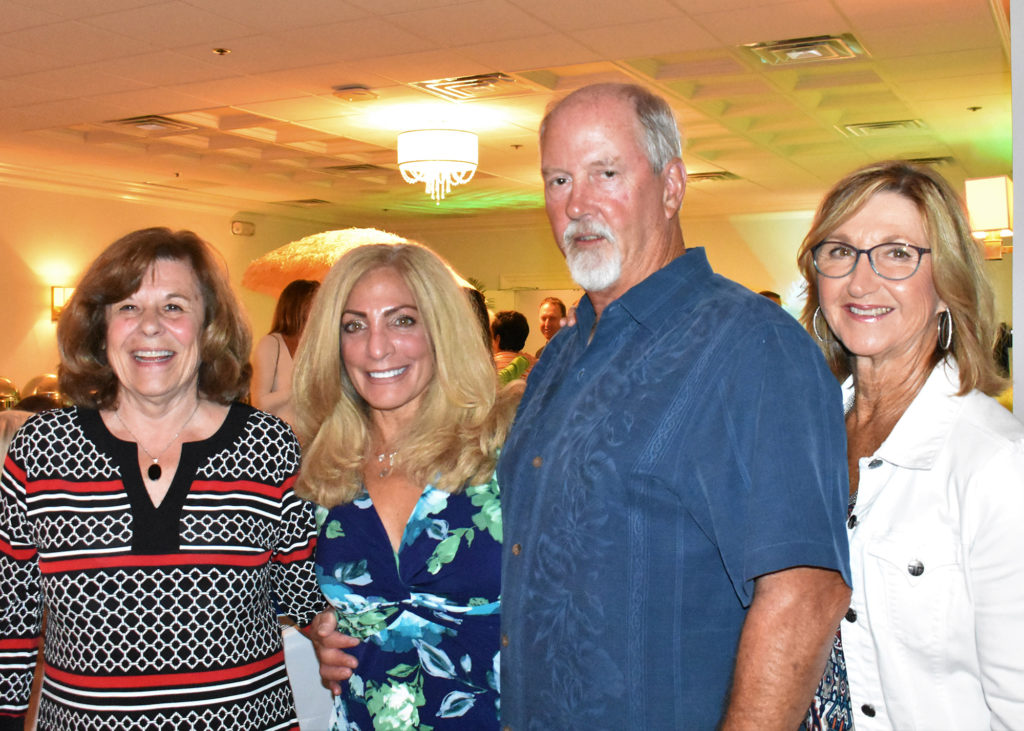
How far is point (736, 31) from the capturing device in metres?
5.44

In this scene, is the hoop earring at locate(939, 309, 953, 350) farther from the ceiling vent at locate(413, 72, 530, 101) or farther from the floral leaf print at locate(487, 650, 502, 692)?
the ceiling vent at locate(413, 72, 530, 101)

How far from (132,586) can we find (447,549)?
23.4 inches

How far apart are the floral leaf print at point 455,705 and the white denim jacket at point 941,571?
717 mm

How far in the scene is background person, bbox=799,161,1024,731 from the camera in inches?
59.3

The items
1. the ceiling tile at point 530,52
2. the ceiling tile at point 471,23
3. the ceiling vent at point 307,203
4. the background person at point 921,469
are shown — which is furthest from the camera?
the ceiling vent at point 307,203

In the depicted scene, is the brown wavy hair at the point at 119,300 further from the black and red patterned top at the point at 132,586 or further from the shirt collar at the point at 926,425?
the shirt collar at the point at 926,425

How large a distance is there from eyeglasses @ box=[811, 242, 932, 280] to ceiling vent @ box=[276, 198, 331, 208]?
11196mm

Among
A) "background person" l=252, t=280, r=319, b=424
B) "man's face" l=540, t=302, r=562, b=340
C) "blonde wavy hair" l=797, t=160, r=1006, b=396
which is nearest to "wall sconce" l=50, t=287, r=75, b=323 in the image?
"man's face" l=540, t=302, r=562, b=340

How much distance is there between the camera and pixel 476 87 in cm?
684

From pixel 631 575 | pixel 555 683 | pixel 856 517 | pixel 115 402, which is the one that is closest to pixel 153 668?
pixel 115 402

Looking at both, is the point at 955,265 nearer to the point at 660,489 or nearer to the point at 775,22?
the point at 660,489

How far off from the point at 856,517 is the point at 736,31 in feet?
14.3

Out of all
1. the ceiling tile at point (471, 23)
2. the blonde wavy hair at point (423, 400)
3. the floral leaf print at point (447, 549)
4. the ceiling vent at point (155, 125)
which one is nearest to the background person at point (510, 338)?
the ceiling tile at point (471, 23)

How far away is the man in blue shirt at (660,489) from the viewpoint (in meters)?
1.39
